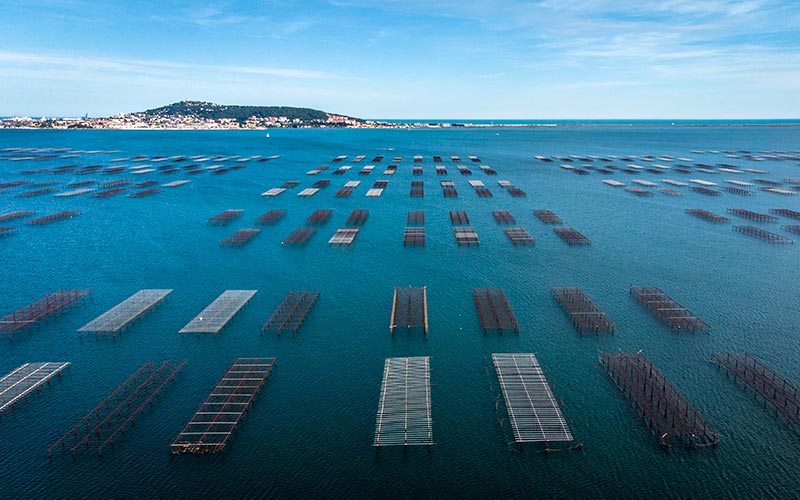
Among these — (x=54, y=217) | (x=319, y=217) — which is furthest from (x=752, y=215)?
(x=54, y=217)

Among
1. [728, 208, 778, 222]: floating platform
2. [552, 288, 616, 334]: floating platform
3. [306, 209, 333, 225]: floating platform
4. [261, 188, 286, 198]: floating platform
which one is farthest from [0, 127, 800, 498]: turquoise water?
[261, 188, 286, 198]: floating platform

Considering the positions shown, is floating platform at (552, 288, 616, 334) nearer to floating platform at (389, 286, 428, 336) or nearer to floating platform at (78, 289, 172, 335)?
floating platform at (389, 286, 428, 336)

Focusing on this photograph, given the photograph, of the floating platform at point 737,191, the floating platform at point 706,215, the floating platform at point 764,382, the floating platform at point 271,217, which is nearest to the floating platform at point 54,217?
the floating platform at point 271,217

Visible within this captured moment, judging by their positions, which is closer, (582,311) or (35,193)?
(582,311)

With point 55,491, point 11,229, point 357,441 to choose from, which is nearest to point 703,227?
point 357,441

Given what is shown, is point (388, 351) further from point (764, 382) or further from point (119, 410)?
point (764, 382)

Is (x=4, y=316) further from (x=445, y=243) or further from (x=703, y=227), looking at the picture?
(x=703, y=227)
